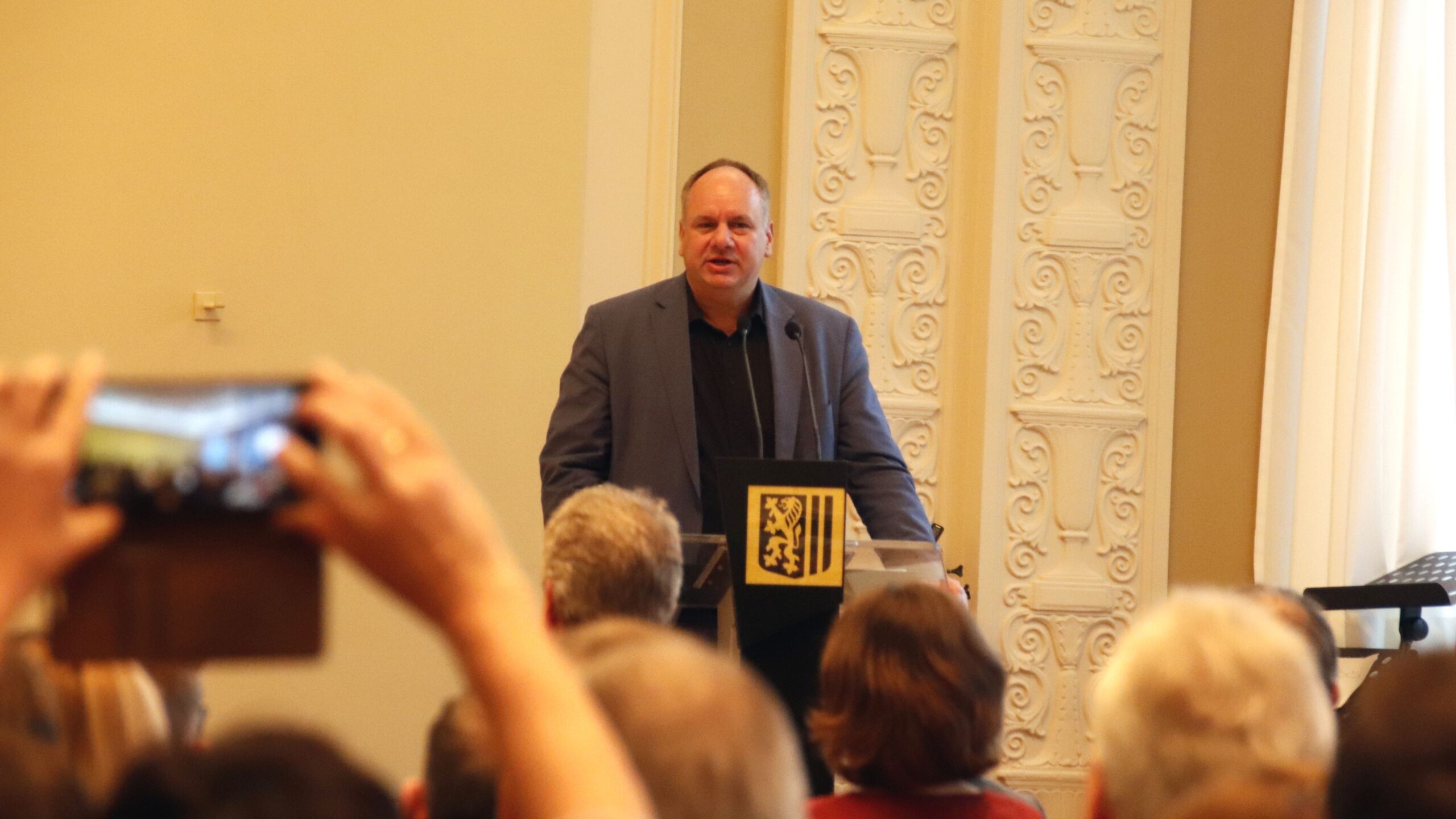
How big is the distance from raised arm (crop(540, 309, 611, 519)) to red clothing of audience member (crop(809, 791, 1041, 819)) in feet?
6.05

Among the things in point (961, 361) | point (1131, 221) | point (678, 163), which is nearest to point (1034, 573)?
point (961, 361)

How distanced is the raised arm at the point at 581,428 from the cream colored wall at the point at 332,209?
1373 millimetres

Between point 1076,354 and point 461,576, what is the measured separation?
15.9 feet

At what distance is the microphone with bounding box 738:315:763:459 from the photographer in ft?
12.8

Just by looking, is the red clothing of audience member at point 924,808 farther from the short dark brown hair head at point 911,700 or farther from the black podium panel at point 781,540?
the black podium panel at point 781,540

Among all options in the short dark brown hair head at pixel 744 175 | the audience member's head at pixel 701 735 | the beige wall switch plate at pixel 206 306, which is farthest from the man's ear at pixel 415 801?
the beige wall switch plate at pixel 206 306

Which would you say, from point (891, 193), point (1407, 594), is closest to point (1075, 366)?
point (891, 193)

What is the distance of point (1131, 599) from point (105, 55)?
3.91 m

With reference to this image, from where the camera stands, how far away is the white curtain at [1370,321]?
522cm

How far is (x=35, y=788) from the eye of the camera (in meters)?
1.01

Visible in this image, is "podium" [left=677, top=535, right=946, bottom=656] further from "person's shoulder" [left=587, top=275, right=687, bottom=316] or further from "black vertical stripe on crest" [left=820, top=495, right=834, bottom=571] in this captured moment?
"person's shoulder" [left=587, top=275, right=687, bottom=316]

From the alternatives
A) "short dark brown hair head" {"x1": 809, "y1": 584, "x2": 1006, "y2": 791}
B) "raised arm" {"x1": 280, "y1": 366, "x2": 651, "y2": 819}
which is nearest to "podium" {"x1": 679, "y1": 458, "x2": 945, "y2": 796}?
"short dark brown hair head" {"x1": 809, "y1": 584, "x2": 1006, "y2": 791}

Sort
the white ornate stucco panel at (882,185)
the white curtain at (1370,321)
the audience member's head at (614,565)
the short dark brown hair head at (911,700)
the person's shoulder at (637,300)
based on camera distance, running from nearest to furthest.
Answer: the short dark brown hair head at (911,700)
the audience member's head at (614,565)
the person's shoulder at (637,300)
the white curtain at (1370,321)
the white ornate stucco panel at (882,185)

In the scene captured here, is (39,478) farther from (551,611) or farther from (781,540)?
(781,540)
